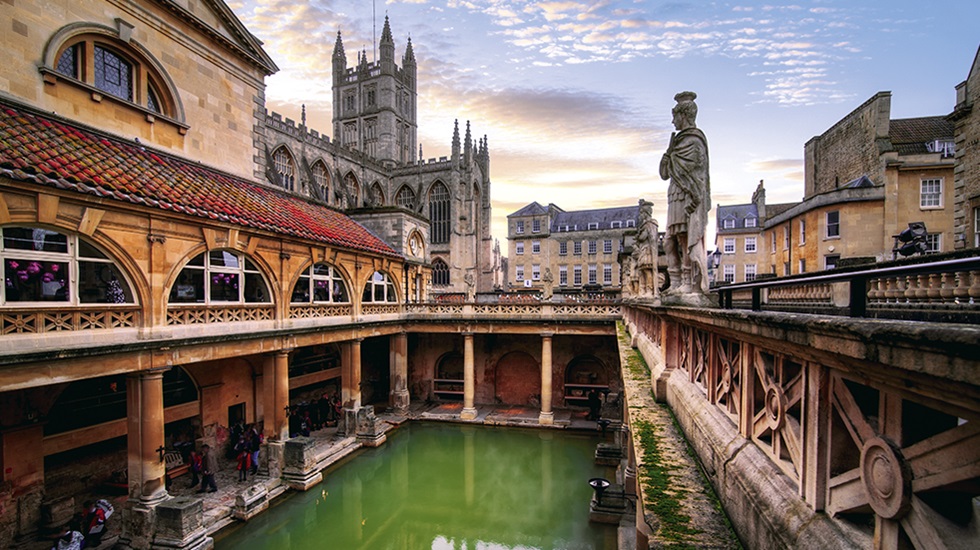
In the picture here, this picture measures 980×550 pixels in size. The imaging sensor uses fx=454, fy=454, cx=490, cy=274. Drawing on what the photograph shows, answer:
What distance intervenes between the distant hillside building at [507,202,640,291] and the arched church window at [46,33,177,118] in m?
44.0

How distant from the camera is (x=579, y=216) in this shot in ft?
195

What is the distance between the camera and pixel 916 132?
25.4 metres

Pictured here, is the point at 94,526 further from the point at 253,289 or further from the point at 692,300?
the point at 692,300

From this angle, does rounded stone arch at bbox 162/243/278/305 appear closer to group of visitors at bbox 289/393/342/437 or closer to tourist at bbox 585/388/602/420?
group of visitors at bbox 289/393/342/437

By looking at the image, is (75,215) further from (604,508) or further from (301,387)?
(604,508)

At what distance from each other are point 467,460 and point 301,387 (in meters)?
9.15

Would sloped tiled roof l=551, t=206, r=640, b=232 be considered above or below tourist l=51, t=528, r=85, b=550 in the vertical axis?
above

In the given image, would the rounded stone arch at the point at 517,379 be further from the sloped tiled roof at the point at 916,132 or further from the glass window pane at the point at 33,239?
the sloped tiled roof at the point at 916,132

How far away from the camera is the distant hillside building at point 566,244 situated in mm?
55781

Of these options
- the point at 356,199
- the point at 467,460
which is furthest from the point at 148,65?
the point at 356,199

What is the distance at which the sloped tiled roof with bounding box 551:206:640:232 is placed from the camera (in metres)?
57.1

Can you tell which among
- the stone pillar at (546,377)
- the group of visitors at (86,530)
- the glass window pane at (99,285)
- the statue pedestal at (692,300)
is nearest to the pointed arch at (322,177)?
the stone pillar at (546,377)

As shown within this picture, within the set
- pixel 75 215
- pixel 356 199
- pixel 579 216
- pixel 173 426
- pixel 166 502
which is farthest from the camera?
pixel 579 216

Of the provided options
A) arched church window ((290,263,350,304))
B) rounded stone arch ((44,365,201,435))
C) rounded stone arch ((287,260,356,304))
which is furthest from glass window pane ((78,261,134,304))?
arched church window ((290,263,350,304))
